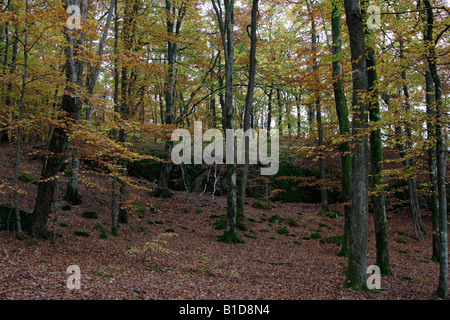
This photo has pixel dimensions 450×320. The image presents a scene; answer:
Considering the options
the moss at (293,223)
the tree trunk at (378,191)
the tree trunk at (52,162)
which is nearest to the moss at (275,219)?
the moss at (293,223)

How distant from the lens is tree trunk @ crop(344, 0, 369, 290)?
5480 millimetres

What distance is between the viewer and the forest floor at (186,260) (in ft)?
16.4

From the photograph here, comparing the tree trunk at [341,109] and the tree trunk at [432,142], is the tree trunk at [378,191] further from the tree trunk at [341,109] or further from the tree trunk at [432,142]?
the tree trunk at [432,142]

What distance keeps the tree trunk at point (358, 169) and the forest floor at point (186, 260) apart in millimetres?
534

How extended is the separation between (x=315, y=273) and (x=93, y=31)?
8.97 m

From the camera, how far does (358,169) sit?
550 cm

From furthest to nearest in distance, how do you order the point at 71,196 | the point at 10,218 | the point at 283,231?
the point at 283,231
the point at 71,196
the point at 10,218

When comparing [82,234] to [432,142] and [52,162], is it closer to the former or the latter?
[52,162]

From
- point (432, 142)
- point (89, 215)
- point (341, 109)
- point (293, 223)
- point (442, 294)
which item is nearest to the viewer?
point (432, 142)

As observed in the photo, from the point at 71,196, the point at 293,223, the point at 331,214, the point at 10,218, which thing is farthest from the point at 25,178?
the point at 331,214

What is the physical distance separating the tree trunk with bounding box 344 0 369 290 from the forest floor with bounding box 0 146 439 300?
0.53m

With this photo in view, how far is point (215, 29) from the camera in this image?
15141mm

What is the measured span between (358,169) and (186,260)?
5118 millimetres
